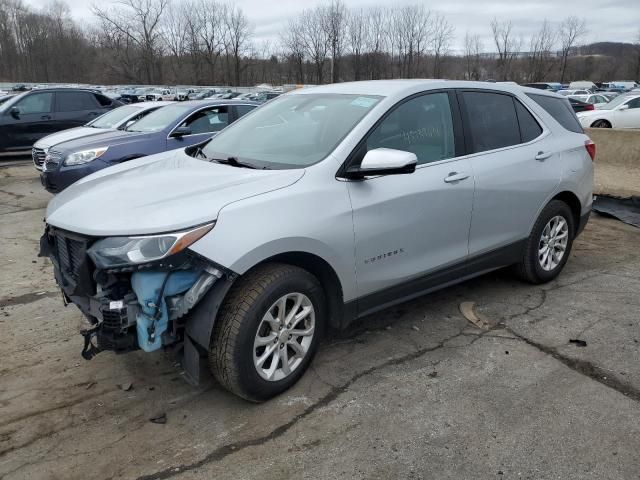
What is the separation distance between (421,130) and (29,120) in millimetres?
11324

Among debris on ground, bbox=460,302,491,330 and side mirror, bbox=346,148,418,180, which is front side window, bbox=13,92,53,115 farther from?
side mirror, bbox=346,148,418,180

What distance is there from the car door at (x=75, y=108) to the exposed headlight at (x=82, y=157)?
5.95 meters

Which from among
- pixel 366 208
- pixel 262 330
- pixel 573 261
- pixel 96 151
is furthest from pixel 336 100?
pixel 96 151

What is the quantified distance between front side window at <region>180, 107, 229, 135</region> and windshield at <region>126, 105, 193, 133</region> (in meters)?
0.15

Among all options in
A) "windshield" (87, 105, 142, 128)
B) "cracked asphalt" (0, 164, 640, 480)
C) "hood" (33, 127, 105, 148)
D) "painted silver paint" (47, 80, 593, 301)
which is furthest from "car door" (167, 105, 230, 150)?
"cracked asphalt" (0, 164, 640, 480)

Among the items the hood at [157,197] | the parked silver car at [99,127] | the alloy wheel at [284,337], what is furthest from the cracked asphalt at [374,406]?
the parked silver car at [99,127]

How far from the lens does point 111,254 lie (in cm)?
266

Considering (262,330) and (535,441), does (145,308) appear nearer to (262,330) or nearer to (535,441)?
(262,330)

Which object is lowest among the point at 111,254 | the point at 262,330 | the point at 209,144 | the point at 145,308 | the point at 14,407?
the point at 14,407

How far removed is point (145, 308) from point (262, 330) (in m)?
0.66

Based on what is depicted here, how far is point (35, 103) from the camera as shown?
12203 mm

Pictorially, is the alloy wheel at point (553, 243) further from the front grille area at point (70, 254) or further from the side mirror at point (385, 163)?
the front grille area at point (70, 254)

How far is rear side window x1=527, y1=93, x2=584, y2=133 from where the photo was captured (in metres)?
4.77

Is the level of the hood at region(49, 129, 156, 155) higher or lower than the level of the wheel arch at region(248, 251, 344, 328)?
higher
